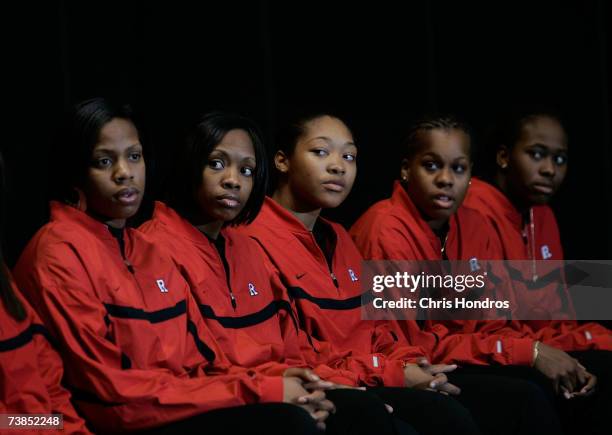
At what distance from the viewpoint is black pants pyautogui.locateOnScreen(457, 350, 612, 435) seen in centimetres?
252

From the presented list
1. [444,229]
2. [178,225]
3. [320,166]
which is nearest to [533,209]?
[444,229]

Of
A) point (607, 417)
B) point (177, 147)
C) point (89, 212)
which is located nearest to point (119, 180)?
point (89, 212)

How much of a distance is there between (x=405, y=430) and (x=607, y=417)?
77 cm

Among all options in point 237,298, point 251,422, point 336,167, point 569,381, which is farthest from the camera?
point 569,381

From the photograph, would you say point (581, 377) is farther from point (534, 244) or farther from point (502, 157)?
point (502, 157)

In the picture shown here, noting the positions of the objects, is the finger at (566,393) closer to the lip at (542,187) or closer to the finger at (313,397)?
the lip at (542,187)

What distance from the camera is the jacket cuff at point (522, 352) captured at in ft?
8.39

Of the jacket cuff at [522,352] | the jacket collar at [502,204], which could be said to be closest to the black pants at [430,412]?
the jacket cuff at [522,352]

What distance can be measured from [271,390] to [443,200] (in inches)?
38.2

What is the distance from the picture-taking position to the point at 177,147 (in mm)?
2174

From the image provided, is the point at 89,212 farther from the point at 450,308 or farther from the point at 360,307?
the point at 450,308

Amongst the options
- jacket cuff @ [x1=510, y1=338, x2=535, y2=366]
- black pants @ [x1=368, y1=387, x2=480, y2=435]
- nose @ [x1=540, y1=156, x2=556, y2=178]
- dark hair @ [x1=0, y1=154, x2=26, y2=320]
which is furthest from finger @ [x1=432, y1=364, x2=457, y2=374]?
dark hair @ [x1=0, y1=154, x2=26, y2=320]

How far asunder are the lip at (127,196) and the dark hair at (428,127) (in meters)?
1.03

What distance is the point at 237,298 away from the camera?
6.93 ft
